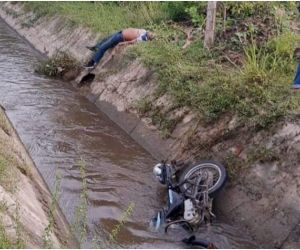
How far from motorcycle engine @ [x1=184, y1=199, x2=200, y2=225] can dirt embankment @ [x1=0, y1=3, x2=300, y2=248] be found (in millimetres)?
656

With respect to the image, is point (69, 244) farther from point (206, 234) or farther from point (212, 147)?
point (212, 147)

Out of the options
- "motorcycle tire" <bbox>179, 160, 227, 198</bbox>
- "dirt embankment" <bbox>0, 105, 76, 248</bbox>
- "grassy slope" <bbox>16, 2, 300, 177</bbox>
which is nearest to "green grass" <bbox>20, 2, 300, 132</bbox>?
"grassy slope" <bbox>16, 2, 300, 177</bbox>

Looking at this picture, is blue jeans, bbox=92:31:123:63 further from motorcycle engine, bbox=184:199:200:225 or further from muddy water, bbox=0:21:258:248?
motorcycle engine, bbox=184:199:200:225

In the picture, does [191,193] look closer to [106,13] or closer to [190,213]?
[190,213]

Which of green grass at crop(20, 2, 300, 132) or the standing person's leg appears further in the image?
the standing person's leg

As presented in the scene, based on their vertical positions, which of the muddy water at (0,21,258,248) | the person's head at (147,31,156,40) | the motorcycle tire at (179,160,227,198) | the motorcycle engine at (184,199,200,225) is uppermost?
the person's head at (147,31,156,40)

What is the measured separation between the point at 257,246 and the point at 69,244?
8.36 ft

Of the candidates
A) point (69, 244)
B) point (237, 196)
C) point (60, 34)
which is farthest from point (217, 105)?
point (60, 34)

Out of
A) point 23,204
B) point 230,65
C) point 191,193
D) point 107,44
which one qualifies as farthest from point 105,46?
point 23,204

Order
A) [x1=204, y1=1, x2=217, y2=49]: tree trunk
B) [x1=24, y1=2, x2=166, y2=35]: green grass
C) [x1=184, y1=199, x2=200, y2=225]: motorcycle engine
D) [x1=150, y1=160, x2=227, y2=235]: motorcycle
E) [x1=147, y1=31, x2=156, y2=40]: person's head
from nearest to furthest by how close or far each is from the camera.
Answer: [x1=184, y1=199, x2=200, y2=225]: motorcycle engine
[x1=150, y1=160, x2=227, y2=235]: motorcycle
[x1=204, y1=1, x2=217, y2=49]: tree trunk
[x1=147, y1=31, x2=156, y2=40]: person's head
[x1=24, y1=2, x2=166, y2=35]: green grass

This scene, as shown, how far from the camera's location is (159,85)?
10.6 meters

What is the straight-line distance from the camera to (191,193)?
289 inches

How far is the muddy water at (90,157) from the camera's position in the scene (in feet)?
23.4

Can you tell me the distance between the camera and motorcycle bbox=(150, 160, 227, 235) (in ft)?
23.0
